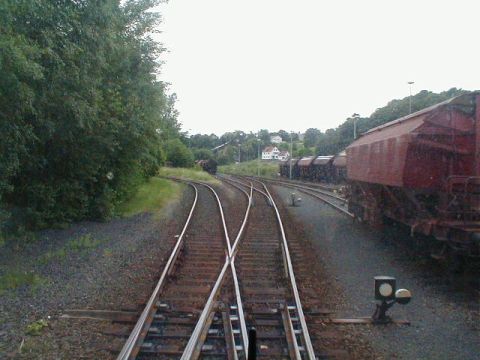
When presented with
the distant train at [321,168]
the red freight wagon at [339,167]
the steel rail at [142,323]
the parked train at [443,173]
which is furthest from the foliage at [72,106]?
the distant train at [321,168]

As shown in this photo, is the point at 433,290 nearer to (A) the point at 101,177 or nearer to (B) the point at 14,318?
(B) the point at 14,318

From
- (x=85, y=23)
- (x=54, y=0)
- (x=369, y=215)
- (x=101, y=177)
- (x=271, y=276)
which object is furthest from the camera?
(x=101, y=177)

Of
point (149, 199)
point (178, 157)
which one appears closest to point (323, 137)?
point (178, 157)

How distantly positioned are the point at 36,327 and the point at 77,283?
2.30 metres

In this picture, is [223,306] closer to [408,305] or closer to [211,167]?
[408,305]

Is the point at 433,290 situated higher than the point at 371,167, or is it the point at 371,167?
the point at 371,167

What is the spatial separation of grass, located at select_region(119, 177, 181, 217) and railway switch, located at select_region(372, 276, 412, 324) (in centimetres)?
1270

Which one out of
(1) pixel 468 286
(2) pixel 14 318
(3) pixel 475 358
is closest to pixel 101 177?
(2) pixel 14 318

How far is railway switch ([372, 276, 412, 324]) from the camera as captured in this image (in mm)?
7016

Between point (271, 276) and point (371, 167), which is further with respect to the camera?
point (371, 167)

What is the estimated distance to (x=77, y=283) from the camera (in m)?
8.83

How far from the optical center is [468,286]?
8.88 m

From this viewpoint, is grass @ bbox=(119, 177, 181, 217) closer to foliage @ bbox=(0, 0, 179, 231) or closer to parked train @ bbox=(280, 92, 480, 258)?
foliage @ bbox=(0, 0, 179, 231)

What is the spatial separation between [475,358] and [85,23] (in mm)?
9606
